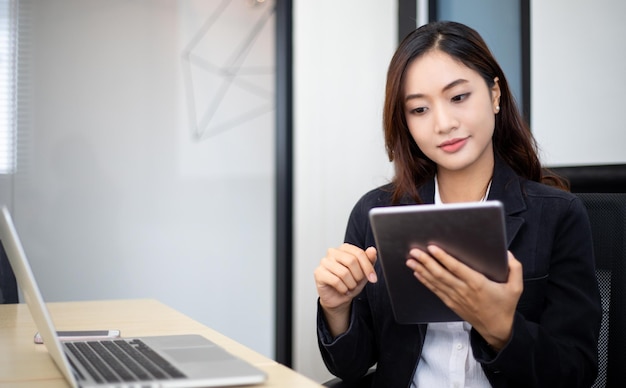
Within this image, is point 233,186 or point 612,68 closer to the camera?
point 612,68

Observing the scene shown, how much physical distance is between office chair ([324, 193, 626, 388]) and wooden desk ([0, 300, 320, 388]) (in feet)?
0.89

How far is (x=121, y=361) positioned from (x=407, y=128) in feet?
2.83

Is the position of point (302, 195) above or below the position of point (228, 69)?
below

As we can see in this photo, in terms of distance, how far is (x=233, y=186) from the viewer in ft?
10.5

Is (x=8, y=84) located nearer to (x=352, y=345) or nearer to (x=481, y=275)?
(x=352, y=345)

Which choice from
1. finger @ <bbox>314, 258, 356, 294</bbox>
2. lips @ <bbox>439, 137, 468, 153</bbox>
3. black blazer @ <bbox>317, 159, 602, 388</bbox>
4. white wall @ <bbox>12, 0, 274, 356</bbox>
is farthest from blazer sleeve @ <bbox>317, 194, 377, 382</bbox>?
white wall @ <bbox>12, 0, 274, 356</bbox>

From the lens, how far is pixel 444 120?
1.37 meters

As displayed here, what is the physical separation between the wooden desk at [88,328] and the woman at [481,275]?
0.25 meters

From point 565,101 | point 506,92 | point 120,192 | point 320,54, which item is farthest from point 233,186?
point 506,92

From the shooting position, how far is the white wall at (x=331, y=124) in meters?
2.89

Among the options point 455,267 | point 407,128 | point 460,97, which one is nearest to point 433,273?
point 455,267

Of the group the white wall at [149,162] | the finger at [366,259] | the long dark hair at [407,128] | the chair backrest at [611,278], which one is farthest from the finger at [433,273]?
the white wall at [149,162]

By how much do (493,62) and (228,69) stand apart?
1.89 m

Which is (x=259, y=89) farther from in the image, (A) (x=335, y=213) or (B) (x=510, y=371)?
(B) (x=510, y=371)
